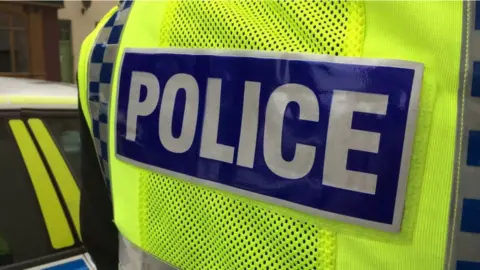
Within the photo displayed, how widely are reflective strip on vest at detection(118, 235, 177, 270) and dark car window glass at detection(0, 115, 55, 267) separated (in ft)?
2.80

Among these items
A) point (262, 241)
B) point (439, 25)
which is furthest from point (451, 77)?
point (262, 241)

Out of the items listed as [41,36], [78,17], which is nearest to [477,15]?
[41,36]

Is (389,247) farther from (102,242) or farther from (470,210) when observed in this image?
(102,242)

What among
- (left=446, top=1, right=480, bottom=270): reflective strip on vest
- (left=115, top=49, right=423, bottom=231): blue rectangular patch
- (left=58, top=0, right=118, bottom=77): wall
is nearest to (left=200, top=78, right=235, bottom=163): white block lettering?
(left=115, top=49, right=423, bottom=231): blue rectangular patch

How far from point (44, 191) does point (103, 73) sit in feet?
3.40

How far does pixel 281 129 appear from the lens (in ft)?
2.11

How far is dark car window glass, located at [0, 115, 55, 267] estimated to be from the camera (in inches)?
64.9

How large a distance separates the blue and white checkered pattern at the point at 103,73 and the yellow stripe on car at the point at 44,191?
92cm

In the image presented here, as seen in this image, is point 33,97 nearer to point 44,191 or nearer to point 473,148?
point 44,191

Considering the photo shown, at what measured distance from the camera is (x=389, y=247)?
58cm

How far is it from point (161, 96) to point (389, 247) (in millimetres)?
360

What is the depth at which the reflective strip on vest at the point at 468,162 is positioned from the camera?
0.53 meters

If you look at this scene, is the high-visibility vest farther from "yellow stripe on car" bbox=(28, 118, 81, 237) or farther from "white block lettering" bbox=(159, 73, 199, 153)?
"yellow stripe on car" bbox=(28, 118, 81, 237)

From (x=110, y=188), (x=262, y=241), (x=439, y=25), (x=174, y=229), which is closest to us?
(x=439, y=25)
